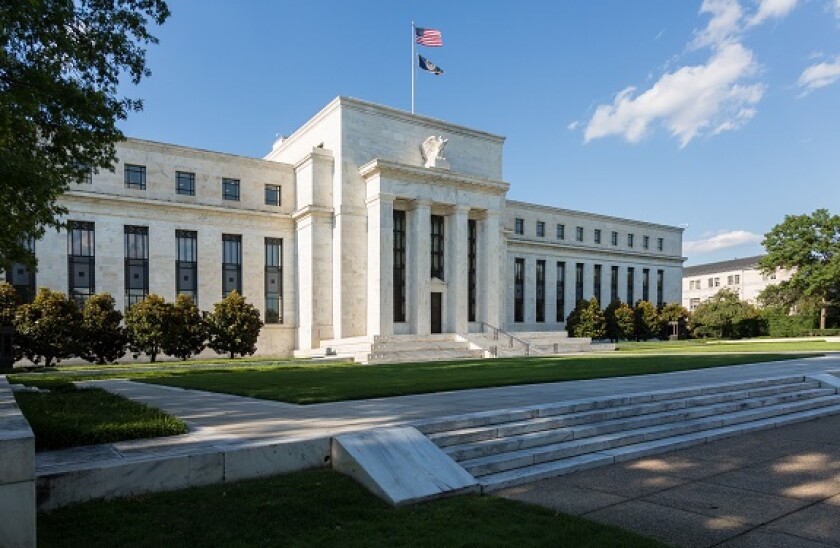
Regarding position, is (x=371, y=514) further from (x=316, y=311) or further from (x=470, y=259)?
(x=470, y=259)

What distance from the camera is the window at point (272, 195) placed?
138ft

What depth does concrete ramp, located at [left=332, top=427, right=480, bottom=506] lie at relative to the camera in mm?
6527

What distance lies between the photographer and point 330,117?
1602 inches

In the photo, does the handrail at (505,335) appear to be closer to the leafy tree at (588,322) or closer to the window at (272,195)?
the leafy tree at (588,322)

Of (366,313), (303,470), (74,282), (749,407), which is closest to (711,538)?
(303,470)

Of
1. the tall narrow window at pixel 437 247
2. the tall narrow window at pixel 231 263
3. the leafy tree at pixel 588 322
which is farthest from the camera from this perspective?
the leafy tree at pixel 588 322

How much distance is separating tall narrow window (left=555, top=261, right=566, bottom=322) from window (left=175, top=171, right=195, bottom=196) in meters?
37.5

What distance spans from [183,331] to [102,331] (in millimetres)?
4306

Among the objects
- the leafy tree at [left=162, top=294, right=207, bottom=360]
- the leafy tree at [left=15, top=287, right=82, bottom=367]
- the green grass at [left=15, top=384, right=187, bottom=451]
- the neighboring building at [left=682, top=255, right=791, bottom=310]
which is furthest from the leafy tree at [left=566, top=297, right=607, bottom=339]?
the neighboring building at [left=682, top=255, right=791, bottom=310]

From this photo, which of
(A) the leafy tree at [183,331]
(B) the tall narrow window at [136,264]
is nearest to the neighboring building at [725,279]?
(A) the leafy tree at [183,331]

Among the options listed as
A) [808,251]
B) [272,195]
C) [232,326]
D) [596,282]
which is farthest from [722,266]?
[232,326]

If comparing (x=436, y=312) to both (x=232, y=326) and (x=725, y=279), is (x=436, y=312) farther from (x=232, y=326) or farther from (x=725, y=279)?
(x=725, y=279)

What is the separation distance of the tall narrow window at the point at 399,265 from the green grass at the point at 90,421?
29808mm

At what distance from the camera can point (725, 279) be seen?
374 ft
